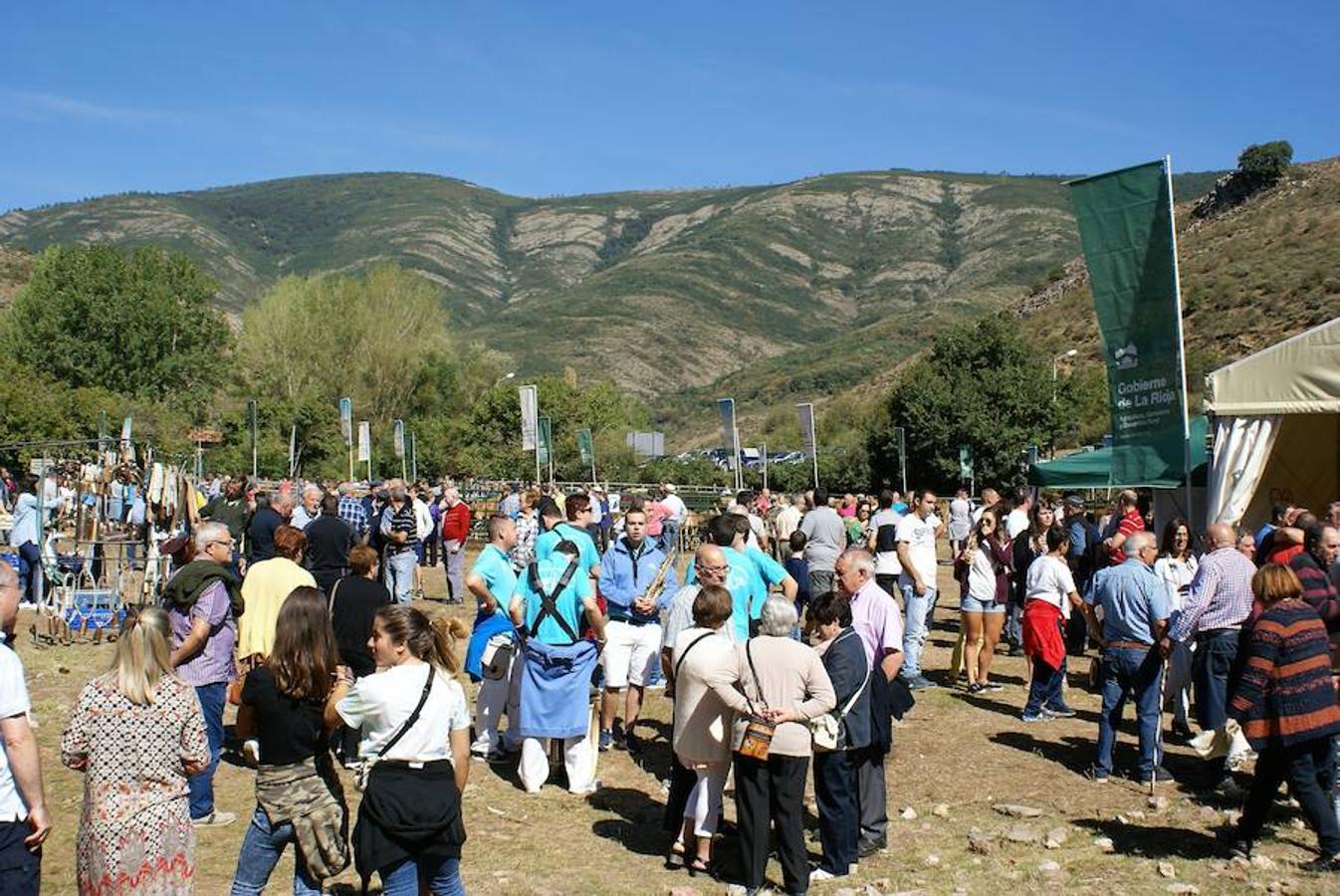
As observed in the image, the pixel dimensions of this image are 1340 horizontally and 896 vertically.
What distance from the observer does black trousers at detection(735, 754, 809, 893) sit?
6156mm

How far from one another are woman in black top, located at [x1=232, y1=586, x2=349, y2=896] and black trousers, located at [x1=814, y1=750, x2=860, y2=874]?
258 centimetres

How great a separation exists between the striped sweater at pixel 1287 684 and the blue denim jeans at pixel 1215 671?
6.15 feet

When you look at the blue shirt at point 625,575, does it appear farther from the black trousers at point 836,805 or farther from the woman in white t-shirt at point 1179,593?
the woman in white t-shirt at point 1179,593

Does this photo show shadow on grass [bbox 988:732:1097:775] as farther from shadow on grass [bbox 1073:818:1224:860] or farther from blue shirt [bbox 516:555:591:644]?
blue shirt [bbox 516:555:591:644]

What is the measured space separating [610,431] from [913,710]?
52.7 metres

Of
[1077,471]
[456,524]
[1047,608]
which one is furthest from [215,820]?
[1077,471]

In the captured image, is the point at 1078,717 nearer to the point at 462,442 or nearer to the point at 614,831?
the point at 614,831

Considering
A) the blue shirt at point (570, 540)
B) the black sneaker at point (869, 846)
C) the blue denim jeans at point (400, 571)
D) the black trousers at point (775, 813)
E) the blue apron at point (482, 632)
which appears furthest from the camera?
the blue denim jeans at point (400, 571)

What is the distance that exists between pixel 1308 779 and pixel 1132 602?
1957 millimetres

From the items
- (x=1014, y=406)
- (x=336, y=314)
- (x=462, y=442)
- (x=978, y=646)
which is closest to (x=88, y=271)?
(x=336, y=314)

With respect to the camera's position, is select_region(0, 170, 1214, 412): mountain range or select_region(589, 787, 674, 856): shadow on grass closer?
select_region(589, 787, 674, 856): shadow on grass

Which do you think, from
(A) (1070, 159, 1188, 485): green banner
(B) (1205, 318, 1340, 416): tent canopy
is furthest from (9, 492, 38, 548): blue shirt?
(B) (1205, 318, 1340, 416): tent canopy

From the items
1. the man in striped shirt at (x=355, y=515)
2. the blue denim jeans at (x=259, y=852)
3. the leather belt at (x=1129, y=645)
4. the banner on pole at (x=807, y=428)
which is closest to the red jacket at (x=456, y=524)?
the man in striped shirt at (x=355, y=515)

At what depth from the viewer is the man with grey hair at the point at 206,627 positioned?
6965 mm
